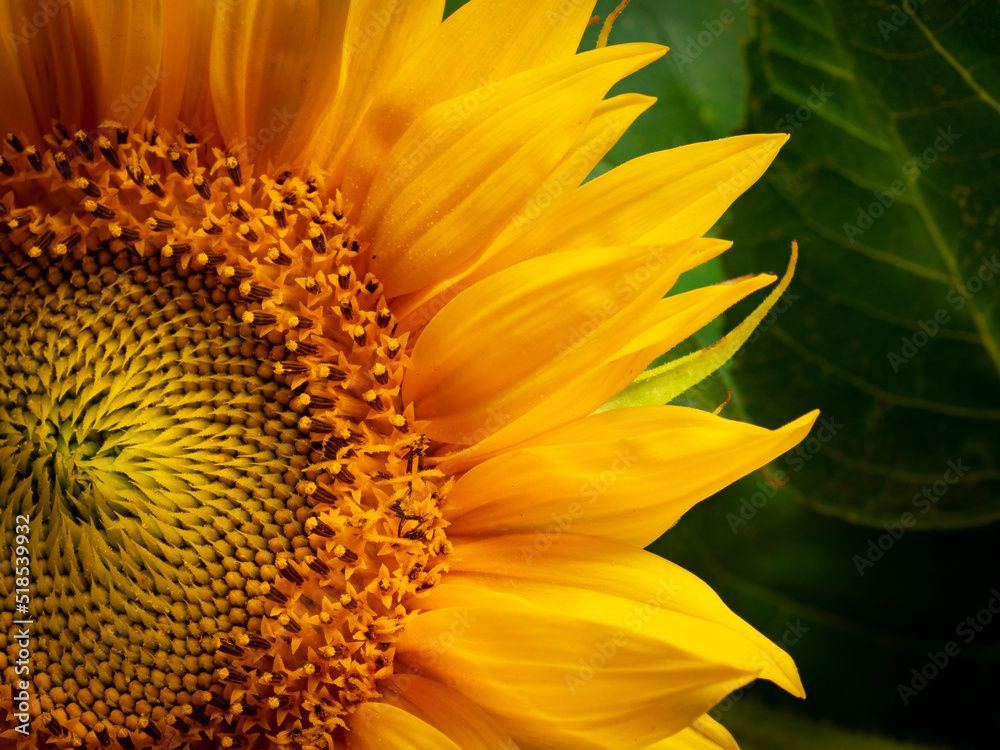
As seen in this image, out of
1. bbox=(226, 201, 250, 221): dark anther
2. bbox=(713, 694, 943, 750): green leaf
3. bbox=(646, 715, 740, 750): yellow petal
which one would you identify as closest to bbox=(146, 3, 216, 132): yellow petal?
bbox=(226, 201, 250, 221): dark anther

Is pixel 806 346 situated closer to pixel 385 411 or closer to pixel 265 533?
pixel 385 411

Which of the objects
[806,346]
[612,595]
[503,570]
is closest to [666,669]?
[612,595]

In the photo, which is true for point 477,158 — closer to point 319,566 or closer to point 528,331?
point 528,331

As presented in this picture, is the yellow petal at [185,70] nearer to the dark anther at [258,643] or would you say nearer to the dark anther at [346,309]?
the dark anther at [346,309]

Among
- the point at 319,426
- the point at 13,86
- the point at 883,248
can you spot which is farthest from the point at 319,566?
the point at 883,248

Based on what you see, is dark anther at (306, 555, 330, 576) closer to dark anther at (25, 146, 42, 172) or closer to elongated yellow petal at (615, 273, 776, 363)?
elongated yellow petal at (615, 273, 776, 363)

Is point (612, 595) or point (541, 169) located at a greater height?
point (541, 169)

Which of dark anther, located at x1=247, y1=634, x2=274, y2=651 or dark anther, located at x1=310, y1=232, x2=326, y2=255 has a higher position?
dark anther, located at x1=310, y1=232, x2=326, y2=255

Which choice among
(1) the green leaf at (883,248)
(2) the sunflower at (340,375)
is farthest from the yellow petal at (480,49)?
(1) the green leaf at (883,248)
